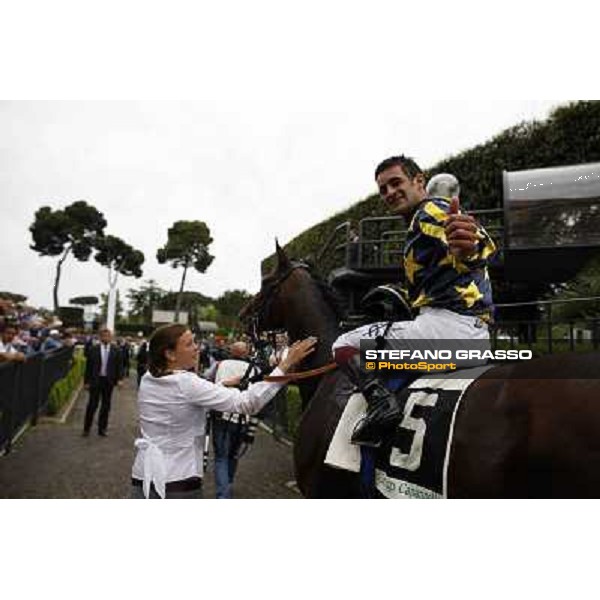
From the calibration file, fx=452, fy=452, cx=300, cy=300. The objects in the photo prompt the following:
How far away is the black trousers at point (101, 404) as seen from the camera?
7.09 m

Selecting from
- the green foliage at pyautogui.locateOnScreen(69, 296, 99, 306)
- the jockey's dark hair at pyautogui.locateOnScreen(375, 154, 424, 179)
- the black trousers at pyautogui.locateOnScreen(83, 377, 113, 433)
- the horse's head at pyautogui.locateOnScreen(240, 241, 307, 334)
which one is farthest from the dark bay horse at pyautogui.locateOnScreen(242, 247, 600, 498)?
the black trousers at pyautogui.locateOnScreen(83, 377, 113, 433)

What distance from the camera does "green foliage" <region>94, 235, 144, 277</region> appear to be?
371cm

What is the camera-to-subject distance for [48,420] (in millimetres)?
7973

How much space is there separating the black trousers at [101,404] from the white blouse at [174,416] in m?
5.41

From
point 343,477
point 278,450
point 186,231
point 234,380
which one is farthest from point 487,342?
point 278,450

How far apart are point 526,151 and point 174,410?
7.53 m

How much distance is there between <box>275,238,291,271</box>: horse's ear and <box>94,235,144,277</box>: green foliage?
1.18m

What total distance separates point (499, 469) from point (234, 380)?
5.76 feet

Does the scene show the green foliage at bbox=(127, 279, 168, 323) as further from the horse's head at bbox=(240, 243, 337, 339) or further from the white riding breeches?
the white riding breeches

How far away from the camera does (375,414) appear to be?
2.01 m

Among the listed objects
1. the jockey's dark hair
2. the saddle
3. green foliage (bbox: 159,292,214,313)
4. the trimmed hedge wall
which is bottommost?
the saddle

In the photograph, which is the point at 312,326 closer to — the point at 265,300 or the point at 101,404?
the point at 265,300

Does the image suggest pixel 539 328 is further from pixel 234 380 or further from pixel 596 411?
pixel 234 380

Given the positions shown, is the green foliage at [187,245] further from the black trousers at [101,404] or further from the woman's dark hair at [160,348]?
the black trousers at [101,404]
